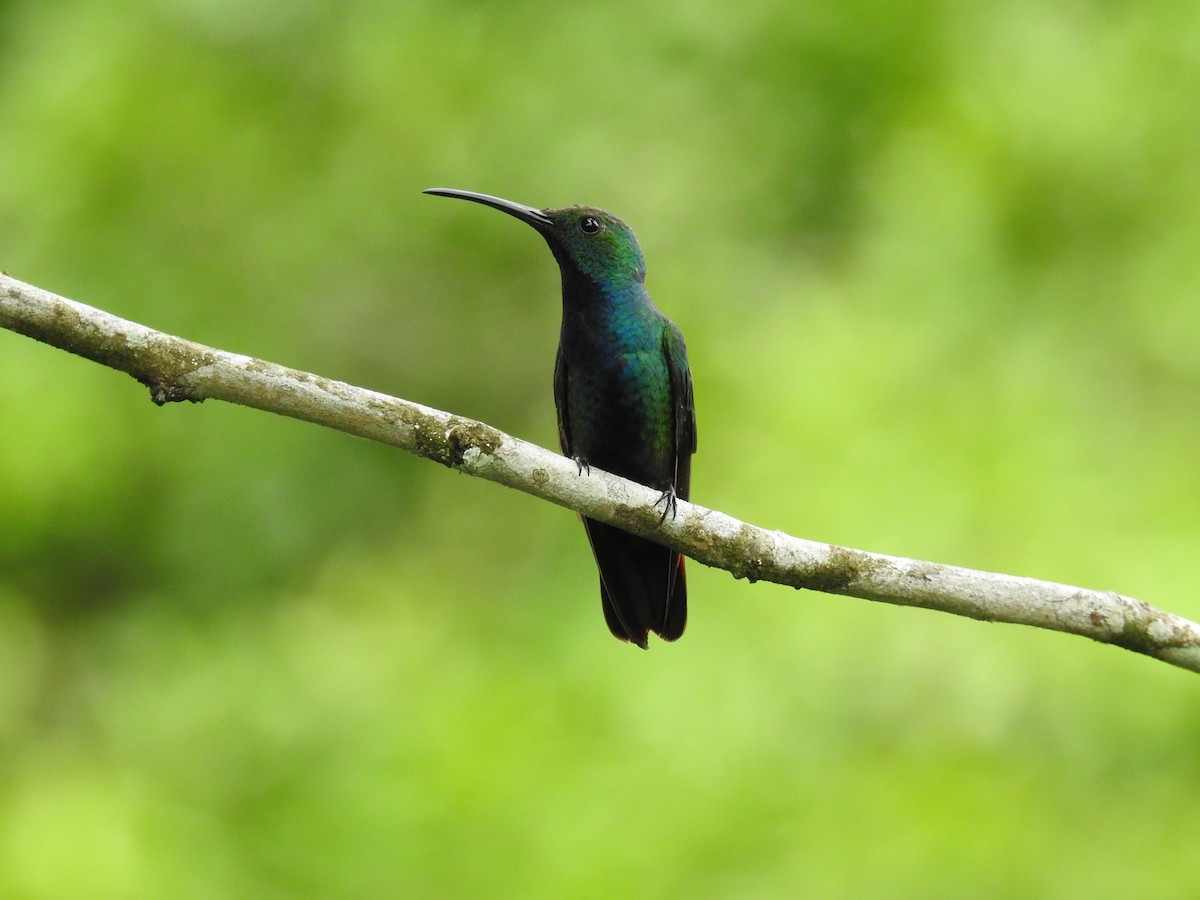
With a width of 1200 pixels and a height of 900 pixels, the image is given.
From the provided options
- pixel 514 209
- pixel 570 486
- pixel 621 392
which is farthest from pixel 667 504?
pixel 514 209

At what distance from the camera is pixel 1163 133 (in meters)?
9.88

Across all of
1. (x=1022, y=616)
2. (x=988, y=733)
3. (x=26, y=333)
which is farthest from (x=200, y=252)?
(x=1022, y=616)

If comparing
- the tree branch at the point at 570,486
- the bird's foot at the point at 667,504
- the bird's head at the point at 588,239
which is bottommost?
the tree branch at the point at 570,486

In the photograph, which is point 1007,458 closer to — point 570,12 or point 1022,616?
point 1022,616

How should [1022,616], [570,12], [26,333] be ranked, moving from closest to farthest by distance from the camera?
[26,333] < [1022,616] < [570,12]

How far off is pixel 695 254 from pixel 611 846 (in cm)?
441

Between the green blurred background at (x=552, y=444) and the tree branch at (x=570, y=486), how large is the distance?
3.20m

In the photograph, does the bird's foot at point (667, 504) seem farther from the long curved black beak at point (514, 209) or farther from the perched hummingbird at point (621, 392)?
the long curved black beak at point (514, 209)

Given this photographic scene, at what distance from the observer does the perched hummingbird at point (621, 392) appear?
4539 mm

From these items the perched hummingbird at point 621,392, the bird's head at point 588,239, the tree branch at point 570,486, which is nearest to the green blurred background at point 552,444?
the perched hummingbird at point 621,392

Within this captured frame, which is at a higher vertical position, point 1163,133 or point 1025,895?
point 1163,133

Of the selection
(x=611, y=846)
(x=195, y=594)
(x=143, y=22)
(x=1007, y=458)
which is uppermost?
(x=143, y=22)

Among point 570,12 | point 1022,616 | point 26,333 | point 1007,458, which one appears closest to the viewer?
point 26,333

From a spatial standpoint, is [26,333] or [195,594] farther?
[195,594]
